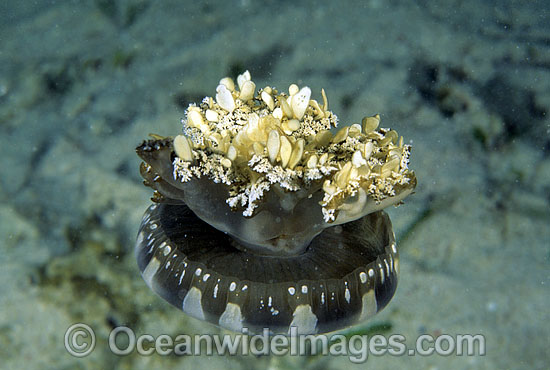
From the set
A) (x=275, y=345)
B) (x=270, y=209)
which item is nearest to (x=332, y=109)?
(x=270, y=209)

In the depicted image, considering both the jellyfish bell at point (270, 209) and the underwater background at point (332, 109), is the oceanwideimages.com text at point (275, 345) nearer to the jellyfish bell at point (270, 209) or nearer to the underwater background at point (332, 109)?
the underwater background at point (332, 109)

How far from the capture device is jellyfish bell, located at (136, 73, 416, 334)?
2.01 metres

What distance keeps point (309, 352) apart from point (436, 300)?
107cm

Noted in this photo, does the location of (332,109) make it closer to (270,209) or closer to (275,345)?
(270,209)

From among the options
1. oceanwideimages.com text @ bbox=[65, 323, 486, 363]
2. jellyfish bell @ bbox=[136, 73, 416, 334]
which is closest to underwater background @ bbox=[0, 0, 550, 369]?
oceanwideimages.com text @ bbox=[65, 323, 486, 363]

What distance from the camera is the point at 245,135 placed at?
6.93 ft

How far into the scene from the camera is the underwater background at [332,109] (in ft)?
10.5

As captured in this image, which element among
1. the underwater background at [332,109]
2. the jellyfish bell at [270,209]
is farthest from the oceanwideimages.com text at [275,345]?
the jellyfish bell at [270,209]

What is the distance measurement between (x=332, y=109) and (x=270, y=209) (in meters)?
1.91

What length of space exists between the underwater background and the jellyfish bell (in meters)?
1.09

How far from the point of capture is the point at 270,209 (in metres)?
2.11

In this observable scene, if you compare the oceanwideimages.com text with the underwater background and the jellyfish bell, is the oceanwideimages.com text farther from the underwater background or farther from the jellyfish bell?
the jellyfish bell

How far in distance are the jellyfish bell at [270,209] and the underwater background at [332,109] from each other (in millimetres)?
1086

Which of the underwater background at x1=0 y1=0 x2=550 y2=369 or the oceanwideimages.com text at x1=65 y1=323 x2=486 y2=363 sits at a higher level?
the underwater background at x1=0 y1=0 x2=550 y2=369
